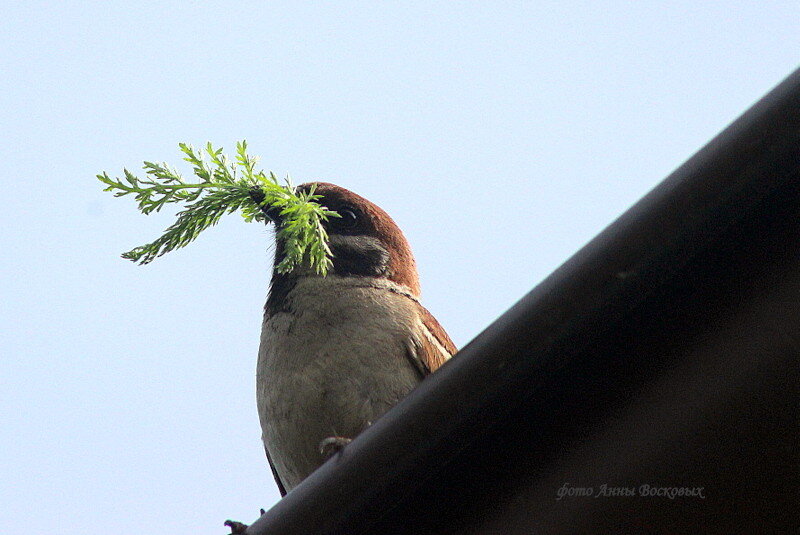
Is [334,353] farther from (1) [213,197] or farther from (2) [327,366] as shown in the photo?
(1) [213,197]

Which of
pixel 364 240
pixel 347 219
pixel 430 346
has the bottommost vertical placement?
pixel 430 346

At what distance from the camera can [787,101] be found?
1649 millimetres

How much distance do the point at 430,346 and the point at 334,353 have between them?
543mm

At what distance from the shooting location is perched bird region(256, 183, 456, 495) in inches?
169

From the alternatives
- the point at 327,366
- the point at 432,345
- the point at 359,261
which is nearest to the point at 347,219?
the point at 359,261

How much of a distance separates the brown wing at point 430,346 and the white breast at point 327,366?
0.14ft

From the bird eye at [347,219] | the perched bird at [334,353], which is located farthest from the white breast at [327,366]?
the bird eye at [347,219]

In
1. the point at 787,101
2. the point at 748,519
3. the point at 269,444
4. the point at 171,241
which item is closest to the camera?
the point at 748,519

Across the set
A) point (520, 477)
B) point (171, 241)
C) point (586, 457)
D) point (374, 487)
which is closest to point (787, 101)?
point (586, 457)

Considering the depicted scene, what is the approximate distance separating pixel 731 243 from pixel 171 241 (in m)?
2.05

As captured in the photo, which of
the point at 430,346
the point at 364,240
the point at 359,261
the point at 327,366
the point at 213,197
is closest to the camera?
the point at 213,197

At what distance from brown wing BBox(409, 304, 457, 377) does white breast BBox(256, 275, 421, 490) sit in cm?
4

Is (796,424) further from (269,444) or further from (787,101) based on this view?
(269,444)

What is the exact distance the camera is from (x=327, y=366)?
14.3ft
